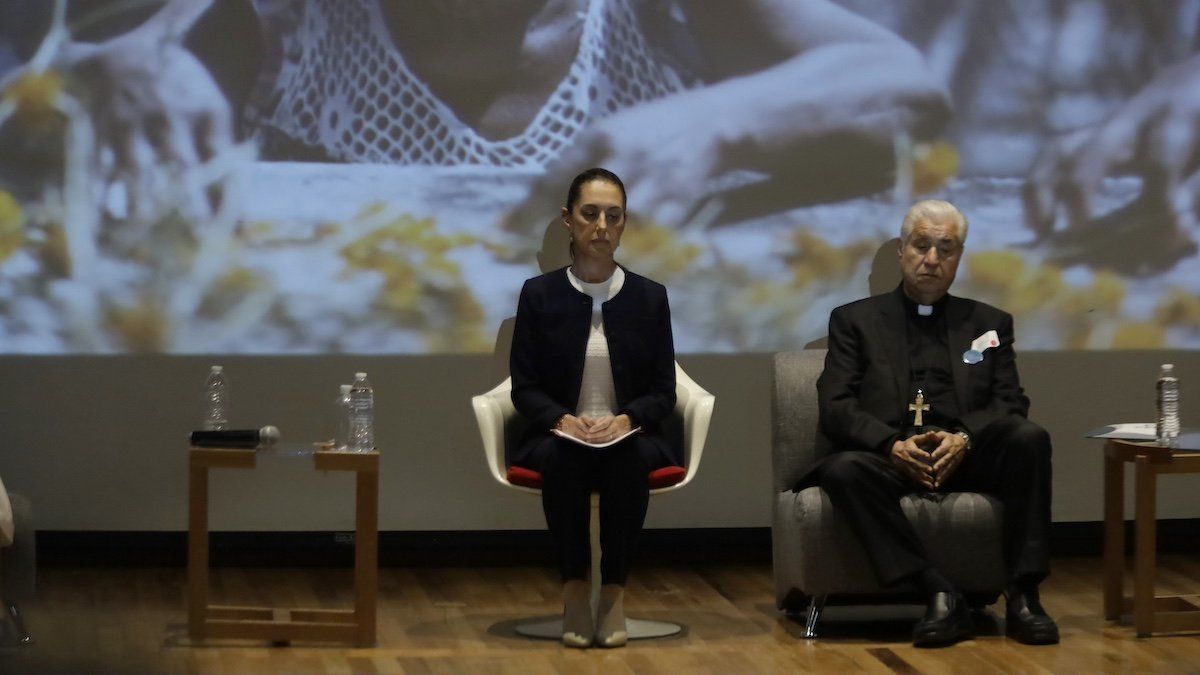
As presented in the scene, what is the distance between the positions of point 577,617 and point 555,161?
1.72 m

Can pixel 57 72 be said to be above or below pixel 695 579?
above

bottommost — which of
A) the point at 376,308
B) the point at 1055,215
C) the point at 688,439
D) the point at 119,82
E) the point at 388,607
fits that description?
the point at 388,607

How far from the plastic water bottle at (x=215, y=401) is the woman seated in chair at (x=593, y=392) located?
823mm

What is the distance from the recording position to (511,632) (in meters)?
4.55

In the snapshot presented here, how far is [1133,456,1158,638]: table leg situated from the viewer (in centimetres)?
446

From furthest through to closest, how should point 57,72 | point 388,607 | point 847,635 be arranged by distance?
point 57,72 < point 388,607 < point 847,635

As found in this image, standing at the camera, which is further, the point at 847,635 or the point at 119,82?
the point at 119,82

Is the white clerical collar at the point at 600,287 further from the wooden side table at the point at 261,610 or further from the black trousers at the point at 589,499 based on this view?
the wooden side table at the point at 261,610

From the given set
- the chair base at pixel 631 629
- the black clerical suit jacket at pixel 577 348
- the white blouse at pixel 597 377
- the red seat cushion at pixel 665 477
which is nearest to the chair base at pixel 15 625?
the chair base at pixel 631 629

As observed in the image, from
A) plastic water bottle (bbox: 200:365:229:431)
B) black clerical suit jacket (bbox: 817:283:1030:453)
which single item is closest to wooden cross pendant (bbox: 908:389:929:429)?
black clerical suit jacket (bbox: 817:283:1030:453)

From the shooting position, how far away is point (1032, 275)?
5.70 metres

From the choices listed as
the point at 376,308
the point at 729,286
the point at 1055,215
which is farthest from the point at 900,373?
the point at 376,308

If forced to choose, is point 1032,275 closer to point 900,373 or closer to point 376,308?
point 900,373

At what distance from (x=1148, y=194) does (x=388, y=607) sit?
9.81 ft
